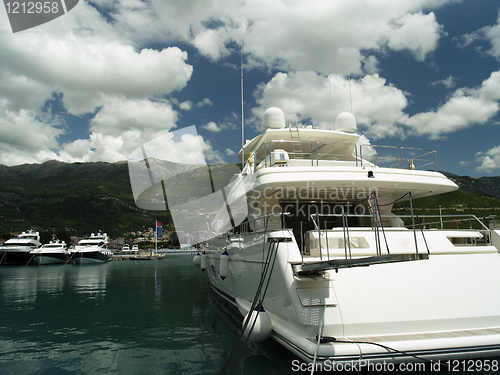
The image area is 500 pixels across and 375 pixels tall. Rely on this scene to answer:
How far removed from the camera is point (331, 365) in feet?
14.4

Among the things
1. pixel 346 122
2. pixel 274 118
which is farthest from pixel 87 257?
pixel 346 122

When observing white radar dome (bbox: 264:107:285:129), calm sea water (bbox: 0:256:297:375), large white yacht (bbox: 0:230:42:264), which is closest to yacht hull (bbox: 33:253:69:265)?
large white yacht (bbox: 0:230:42:264)

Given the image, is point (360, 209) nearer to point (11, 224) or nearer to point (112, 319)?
point (112, 319)

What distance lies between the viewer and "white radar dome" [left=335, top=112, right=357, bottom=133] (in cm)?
1127

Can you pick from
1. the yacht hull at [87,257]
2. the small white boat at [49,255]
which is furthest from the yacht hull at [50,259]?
the yacht hull at [87,257]

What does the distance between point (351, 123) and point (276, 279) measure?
25.1 ft

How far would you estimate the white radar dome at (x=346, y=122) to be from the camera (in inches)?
444

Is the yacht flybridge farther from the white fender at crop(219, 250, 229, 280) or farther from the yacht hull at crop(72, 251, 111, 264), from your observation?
the yacht hull at crop(72, 251, 111, 264)

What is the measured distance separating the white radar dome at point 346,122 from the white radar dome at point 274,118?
6.91 feet

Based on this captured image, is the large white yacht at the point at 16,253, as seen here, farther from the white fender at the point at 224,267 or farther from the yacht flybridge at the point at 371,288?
the yacht flybridge at the point at 371,288

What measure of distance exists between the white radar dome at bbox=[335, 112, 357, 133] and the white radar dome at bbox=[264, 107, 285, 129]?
2106 millimetres

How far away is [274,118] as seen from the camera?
1102cm

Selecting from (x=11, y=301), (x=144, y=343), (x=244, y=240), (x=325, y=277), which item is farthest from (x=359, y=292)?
(x=11, y=301)

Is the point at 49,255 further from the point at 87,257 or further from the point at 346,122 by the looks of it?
the point at 346,122
